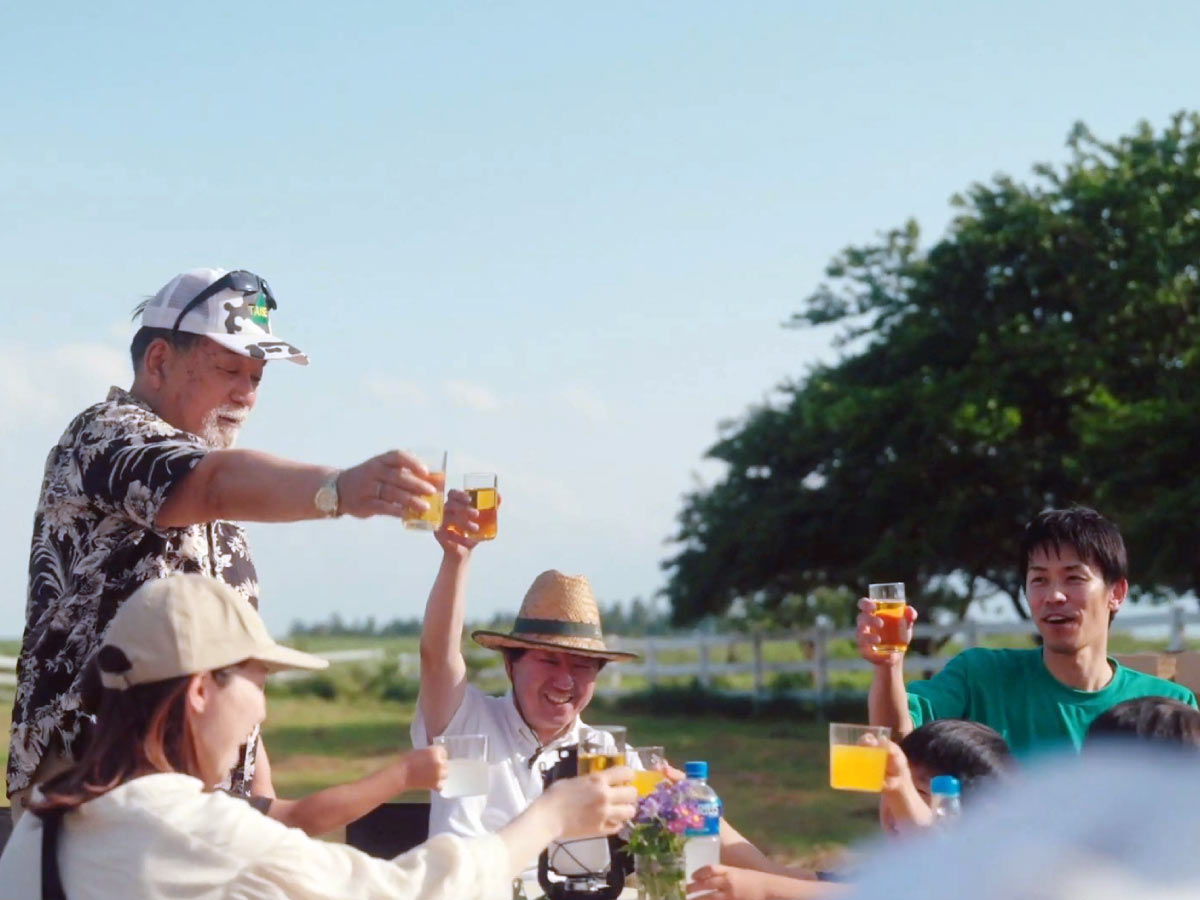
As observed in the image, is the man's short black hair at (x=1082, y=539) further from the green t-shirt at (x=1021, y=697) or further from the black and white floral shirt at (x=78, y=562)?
the black and white floral shirt at (x=78, y=562)

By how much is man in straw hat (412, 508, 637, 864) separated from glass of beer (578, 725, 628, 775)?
717 mm

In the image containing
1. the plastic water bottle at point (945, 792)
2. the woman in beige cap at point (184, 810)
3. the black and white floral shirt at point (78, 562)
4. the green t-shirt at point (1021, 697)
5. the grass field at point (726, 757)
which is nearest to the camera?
the woman in beige cap at point (184, 810)

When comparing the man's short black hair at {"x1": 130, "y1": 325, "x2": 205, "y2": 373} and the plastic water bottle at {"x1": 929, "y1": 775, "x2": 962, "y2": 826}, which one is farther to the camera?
the man's short black hair at {"x1": 130, "y1": 325, "x2": 205, "y2": 373}

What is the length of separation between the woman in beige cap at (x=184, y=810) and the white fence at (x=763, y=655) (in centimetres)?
1655

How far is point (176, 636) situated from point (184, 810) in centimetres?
27

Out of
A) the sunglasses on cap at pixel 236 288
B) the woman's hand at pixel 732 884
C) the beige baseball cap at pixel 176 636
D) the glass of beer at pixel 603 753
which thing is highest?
the sunglasses on cap at pixel 236 288

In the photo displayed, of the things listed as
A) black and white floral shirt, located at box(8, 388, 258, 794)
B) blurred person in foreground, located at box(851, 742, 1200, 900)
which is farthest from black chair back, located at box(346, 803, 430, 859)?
blurred person in foreground, located at box(851, 742, 1200, 900)

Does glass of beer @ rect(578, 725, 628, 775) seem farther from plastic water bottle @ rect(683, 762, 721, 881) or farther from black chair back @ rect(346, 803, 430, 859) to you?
black chair back @ rect(346, 803, 430, 859)

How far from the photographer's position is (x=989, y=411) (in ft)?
67.5

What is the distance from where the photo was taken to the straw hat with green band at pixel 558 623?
4.26 meters

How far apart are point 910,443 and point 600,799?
19.0 metres

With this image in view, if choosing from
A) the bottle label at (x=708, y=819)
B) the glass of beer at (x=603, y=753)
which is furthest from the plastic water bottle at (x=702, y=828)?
the glass of beer at (x=603, y=753)

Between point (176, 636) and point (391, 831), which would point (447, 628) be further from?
point (176, 636)

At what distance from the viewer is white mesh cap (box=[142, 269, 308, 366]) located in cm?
359
